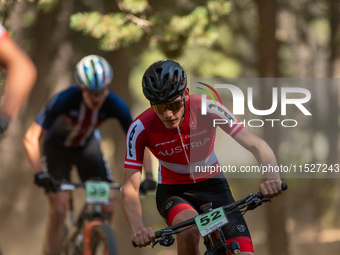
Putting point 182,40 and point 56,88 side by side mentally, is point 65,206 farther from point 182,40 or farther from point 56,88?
point 56,88

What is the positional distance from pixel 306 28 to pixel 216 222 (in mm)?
13199

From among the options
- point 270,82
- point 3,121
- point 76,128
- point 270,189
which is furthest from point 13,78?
point 270,82

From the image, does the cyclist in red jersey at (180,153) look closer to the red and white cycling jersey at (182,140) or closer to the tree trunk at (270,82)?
the red and white cycling jersey at (182,140)

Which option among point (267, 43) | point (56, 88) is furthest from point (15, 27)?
point (267, 43)

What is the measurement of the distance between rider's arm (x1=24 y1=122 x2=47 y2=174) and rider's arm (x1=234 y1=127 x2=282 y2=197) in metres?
2.67

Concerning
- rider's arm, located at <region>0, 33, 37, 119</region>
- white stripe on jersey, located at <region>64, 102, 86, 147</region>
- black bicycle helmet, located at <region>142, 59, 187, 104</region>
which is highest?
white stripe on jersey, located at <region>64, 102, 86, 147</region>

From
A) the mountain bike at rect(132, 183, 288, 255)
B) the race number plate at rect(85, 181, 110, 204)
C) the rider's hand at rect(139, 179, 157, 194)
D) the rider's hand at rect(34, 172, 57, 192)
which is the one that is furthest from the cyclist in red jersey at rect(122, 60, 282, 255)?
the rider's hand at rect(34, 172, 57, 192)

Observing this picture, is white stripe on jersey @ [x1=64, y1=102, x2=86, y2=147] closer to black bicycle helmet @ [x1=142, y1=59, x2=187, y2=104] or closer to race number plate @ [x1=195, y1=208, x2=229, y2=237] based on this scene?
black bicycle helmet @ [x1=142, y1=59, x2=187, y2=104]

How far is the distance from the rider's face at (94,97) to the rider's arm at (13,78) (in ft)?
9.27

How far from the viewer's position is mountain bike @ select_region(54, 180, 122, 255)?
4.38m

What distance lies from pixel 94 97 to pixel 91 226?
1.50m

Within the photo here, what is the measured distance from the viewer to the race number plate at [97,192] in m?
4.82

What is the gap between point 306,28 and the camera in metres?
14.6

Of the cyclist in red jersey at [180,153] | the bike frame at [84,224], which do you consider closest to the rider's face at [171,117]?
the cyclist in red jersey at [180,153]
